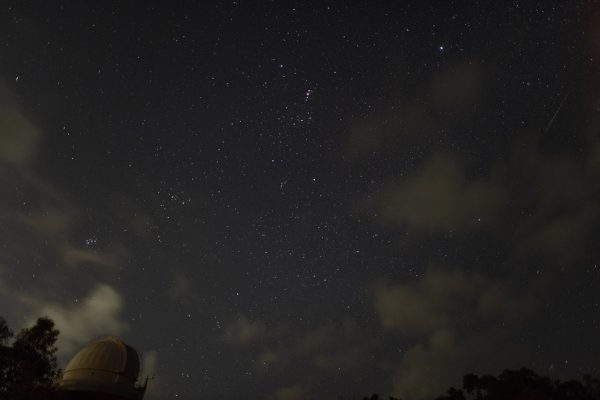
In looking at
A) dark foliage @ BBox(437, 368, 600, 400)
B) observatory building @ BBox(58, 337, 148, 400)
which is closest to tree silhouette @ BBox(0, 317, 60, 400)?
observatory building @ BBox(58, 337, 148, 400)

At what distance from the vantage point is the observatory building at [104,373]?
87.2ft

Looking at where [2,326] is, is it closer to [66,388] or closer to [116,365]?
[66,388]

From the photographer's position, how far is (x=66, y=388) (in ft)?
86.4

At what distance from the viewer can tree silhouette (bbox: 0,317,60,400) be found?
19297 mm

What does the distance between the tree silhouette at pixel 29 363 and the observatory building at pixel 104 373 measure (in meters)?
4.44

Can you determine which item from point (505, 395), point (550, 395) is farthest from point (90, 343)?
→ point (550, 395)

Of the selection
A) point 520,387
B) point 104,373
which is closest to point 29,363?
point 104,373

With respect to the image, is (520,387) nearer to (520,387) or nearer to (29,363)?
(520,387)

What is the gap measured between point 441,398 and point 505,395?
5.47 meters

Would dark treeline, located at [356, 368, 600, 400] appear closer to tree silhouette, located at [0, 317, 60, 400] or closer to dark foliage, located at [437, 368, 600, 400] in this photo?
dark foliage, located at [437, 368, 600, 400]

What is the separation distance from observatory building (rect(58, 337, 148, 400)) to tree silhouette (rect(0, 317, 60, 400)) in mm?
4441

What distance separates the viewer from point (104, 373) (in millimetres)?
28062

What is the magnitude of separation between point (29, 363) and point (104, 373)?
8279 mm

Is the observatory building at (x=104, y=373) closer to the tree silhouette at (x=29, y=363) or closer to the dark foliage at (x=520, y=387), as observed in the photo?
the tree silhouette at (x=29, y=363)
